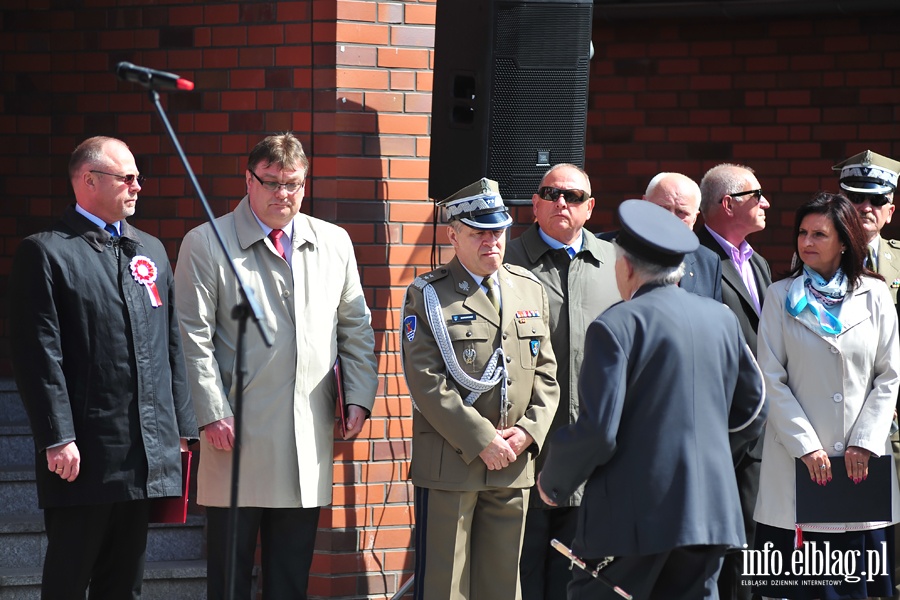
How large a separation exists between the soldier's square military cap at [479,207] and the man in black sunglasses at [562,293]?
15.2 inches

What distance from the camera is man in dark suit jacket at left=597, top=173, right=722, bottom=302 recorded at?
5297mm

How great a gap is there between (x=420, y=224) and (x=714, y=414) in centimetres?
215

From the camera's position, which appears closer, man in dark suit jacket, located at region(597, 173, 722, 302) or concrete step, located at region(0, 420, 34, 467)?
man in dark suit jacket, located at region(597, 173, 722, 302)

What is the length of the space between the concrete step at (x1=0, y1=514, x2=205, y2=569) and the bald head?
2577 mm

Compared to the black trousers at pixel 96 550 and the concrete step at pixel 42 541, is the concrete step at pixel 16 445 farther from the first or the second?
the black trousers at pixel 96 550

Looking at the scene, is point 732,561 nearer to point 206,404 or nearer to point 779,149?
point 206,404

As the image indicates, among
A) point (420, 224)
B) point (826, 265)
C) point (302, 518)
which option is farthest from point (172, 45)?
point (826, 265)

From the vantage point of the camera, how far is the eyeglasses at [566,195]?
512 cm

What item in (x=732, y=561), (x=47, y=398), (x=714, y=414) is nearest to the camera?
(x=714, y=414)

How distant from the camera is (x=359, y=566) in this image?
547 centimetres

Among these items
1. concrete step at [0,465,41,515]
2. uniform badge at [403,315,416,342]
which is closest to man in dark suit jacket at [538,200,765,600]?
uniform badge at [403,315,416,342]

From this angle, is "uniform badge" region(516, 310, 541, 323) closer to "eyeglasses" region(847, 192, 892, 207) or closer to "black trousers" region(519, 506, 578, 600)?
"black trousers" region(519, 506, 578, 600)

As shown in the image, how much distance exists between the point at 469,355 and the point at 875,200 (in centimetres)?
232

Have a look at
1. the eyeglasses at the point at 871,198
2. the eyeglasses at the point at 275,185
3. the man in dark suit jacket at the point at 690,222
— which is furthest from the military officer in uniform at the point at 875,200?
the eyeglasses at the point at 275,185
